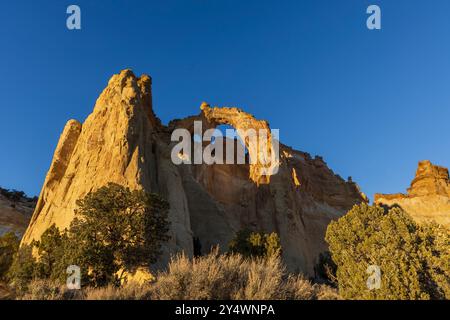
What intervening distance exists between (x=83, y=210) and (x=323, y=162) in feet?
224

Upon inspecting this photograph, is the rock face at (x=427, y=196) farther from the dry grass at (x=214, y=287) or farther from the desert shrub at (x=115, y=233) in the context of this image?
the dry grass at (x=214, y=287)

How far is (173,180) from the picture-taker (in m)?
33.8

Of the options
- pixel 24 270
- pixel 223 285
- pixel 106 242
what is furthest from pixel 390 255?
pixel 24 270

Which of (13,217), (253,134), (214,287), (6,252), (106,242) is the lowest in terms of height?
(6,252)

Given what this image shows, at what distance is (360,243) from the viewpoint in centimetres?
1456

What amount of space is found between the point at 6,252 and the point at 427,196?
72722mm

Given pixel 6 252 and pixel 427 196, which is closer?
pixel 6 252

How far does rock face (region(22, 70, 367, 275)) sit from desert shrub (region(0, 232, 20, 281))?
4.93ft

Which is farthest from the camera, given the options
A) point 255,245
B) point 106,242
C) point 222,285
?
point 255,245

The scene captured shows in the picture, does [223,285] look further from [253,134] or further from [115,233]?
[253,134]

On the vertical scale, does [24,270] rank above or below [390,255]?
below

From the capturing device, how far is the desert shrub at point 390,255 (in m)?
11.4

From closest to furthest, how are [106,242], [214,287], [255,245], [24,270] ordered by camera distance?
[214,287]
[106,242]
[24,270]
[255,245]

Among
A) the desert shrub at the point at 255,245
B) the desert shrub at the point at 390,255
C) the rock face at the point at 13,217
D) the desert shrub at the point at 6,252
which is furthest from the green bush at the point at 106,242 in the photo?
the rock face at the point at 13,217
